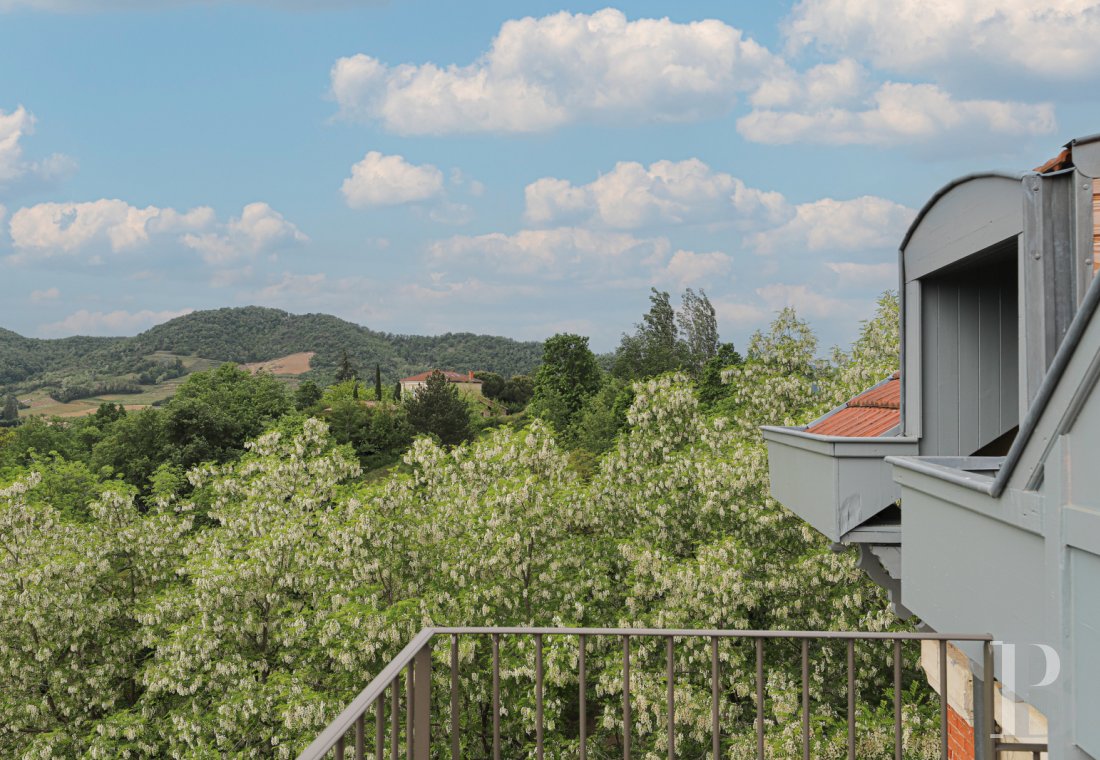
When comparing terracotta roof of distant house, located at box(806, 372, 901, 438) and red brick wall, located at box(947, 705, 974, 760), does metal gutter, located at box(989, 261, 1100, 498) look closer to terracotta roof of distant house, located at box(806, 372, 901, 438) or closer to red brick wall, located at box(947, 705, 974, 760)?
red brick wall, located at box(947, 705, 974, 760)

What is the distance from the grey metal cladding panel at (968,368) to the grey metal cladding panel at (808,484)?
0.76 meters

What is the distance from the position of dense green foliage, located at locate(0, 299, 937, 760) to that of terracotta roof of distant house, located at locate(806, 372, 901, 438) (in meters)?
6.00

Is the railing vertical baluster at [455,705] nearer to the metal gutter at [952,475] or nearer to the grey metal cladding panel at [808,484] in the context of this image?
the metal gutter at [952,475]

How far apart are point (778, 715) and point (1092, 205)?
10166 millimetres

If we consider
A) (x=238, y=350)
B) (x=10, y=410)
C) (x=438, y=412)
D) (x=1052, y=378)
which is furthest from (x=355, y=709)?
(x=238, y=350)

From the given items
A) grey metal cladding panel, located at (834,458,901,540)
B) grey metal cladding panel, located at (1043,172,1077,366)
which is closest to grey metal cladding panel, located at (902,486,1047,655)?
grey metal cladding panel, located at (1043,172,1077,366)

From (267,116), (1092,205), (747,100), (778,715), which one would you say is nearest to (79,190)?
(267,116)

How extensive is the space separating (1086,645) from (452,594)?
41.0 feet

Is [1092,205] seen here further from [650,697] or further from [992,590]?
[650,697]

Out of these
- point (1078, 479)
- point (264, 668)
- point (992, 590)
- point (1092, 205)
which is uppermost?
point (1092, 205)

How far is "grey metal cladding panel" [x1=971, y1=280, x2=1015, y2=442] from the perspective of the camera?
4.84 m

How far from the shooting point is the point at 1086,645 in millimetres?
2016

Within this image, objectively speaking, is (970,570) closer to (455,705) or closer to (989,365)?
(455,705)

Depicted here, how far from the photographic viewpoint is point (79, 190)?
275 ft
